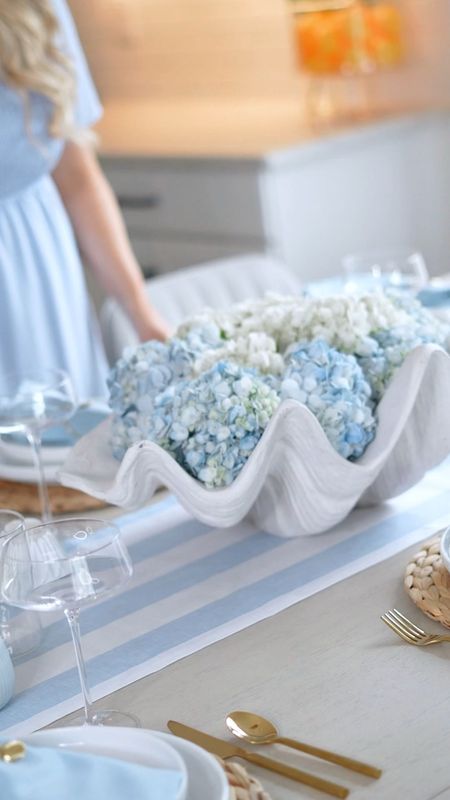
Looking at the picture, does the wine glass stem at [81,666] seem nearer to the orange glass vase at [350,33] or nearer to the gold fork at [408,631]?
the gold fork at [408,631]

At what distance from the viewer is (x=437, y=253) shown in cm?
340

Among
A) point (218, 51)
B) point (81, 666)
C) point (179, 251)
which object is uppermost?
point (218, 51)

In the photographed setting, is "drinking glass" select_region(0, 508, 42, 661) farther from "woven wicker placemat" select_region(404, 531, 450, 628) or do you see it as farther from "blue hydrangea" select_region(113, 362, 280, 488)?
"woven wicker placemat" select_region(404, 531, 450, 628)

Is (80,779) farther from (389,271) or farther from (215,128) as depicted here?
(215,128)

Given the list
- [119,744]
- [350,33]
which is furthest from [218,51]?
[119,744]

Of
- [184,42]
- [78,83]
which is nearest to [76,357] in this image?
[78,83]

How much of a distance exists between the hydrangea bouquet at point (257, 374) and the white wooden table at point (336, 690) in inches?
5.7

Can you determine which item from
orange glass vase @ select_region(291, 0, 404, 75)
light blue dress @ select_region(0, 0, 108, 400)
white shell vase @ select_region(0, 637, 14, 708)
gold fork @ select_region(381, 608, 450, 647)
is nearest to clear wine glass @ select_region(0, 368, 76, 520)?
white shell vase @ select_region(0, 637, 14, 708)

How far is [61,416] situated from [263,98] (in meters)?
Result: 2.71

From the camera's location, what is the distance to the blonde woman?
2000mm

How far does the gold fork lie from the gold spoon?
155mm

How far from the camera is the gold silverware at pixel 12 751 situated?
0.82 m

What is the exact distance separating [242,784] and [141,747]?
0.24 ft

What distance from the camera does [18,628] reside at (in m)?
1.10
